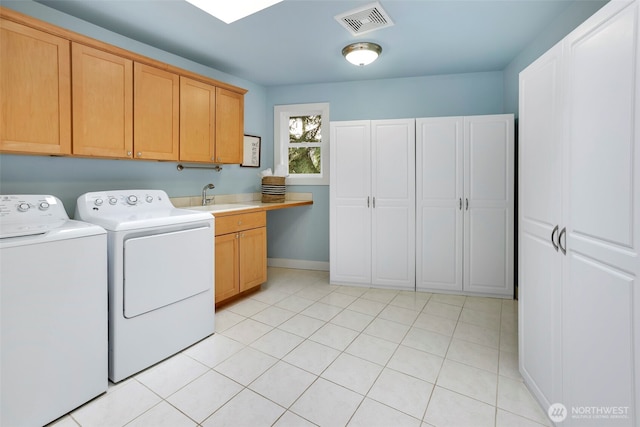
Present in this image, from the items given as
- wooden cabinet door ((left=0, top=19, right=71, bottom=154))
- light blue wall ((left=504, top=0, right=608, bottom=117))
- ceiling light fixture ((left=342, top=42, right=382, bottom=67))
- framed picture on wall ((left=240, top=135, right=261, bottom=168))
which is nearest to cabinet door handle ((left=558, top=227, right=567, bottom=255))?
light blue wall ((left=504, top=0, right=608, bottom=117))

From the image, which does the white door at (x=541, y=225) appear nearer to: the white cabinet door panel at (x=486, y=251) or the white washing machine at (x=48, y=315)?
the white cabinet door panel at (x=486, y=251)

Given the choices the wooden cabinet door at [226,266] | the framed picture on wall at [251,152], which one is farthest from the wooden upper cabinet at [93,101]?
the framed picture on wall at [251,152]

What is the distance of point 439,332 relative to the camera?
2.63 meters

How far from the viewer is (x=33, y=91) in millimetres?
1986

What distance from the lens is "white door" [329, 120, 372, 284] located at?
3.70m

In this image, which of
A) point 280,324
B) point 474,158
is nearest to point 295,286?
point 280,324

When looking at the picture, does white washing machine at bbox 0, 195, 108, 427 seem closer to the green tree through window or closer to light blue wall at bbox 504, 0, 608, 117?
the green tree through window

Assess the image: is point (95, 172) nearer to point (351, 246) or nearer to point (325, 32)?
point (325, 32)

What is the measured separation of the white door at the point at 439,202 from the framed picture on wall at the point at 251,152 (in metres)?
2.11

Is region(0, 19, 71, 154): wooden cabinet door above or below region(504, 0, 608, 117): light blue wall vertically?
below

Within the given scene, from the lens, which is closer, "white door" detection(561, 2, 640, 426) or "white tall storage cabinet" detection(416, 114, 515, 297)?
"white door" detection(561, 2, 640, 426)

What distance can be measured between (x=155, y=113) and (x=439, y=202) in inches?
112

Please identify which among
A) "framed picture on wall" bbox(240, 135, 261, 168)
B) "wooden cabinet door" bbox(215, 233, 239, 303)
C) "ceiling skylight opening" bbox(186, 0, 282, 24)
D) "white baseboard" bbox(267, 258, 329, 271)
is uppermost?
"ceiling skylight opening" bbox(186, 0, 282, 24)

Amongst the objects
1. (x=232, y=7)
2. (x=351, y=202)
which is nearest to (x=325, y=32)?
(x=232, y=7)
